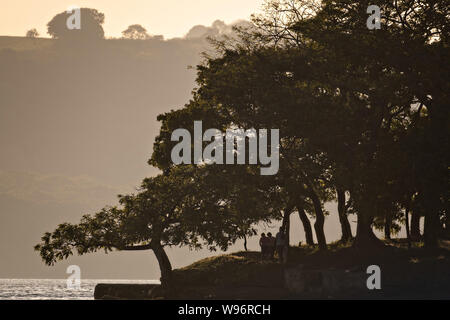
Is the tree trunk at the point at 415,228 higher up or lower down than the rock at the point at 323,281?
higher up

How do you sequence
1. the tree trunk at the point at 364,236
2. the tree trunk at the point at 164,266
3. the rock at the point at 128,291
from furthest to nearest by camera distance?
the tree trunk at the point at 164,266
the rock at the point at 128,291
the tree trunk at the point at 364,236

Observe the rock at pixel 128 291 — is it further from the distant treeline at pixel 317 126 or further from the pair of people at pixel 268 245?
the pair of people at pixel 268 245

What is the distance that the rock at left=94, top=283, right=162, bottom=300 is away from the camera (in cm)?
5112

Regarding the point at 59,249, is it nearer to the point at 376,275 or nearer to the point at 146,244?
the point at 146,244

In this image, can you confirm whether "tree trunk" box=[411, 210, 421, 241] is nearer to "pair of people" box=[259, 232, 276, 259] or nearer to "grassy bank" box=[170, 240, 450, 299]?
"grassy bank" box=[170, 240, 450, 299]

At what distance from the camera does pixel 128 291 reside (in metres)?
53.9

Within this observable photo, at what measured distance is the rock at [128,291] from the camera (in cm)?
5112

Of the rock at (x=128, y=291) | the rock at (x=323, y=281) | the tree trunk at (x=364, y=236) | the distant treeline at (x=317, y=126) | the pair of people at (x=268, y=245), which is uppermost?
the distant treeline at (x=317, y=126)

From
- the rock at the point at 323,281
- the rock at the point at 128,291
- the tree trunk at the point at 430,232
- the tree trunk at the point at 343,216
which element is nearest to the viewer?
the rock at the point at 323,281

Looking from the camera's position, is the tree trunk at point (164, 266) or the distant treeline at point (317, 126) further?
the tree trunk at point (164, 266)

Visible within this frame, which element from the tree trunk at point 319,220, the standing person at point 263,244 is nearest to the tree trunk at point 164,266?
the standing person at point 263,244

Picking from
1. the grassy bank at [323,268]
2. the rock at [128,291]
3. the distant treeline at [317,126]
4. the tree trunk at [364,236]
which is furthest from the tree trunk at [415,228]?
the rock at [128,291]

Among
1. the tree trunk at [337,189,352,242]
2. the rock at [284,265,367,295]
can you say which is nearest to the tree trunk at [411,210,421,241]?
the tree trunk at [337,189,352,242]
